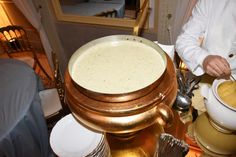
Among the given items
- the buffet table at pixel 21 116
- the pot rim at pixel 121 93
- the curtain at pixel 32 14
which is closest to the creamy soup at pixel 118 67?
the pot rim at pixel 121 93

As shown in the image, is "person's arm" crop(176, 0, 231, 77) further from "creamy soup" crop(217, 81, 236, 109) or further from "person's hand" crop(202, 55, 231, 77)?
"creamy soup" crop(217, 81, 236, 109)

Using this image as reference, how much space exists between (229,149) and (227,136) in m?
0.04

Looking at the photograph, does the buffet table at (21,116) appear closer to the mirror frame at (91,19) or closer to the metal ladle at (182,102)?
the mirror frame at (91,19)

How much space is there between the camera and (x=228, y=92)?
59 centimetres

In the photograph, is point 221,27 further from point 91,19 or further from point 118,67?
point 91,19

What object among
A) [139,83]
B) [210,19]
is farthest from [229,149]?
[210,19]

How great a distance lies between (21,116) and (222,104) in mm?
1305

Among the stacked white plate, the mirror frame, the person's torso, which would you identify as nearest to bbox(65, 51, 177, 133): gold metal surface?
the stacked white plate

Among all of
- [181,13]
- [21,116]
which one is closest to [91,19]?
[181,13]

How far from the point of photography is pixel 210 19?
0.98m

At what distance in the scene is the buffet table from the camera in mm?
1344

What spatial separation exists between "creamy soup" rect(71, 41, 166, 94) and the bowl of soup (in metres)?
0.16

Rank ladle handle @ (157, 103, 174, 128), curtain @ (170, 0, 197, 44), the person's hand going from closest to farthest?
1. ladle handle @ (157, 103, 174, 128)
2. the person's hand
3. curtain @ (170, 0, 197, 44)

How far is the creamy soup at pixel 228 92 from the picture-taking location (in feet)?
1.84
